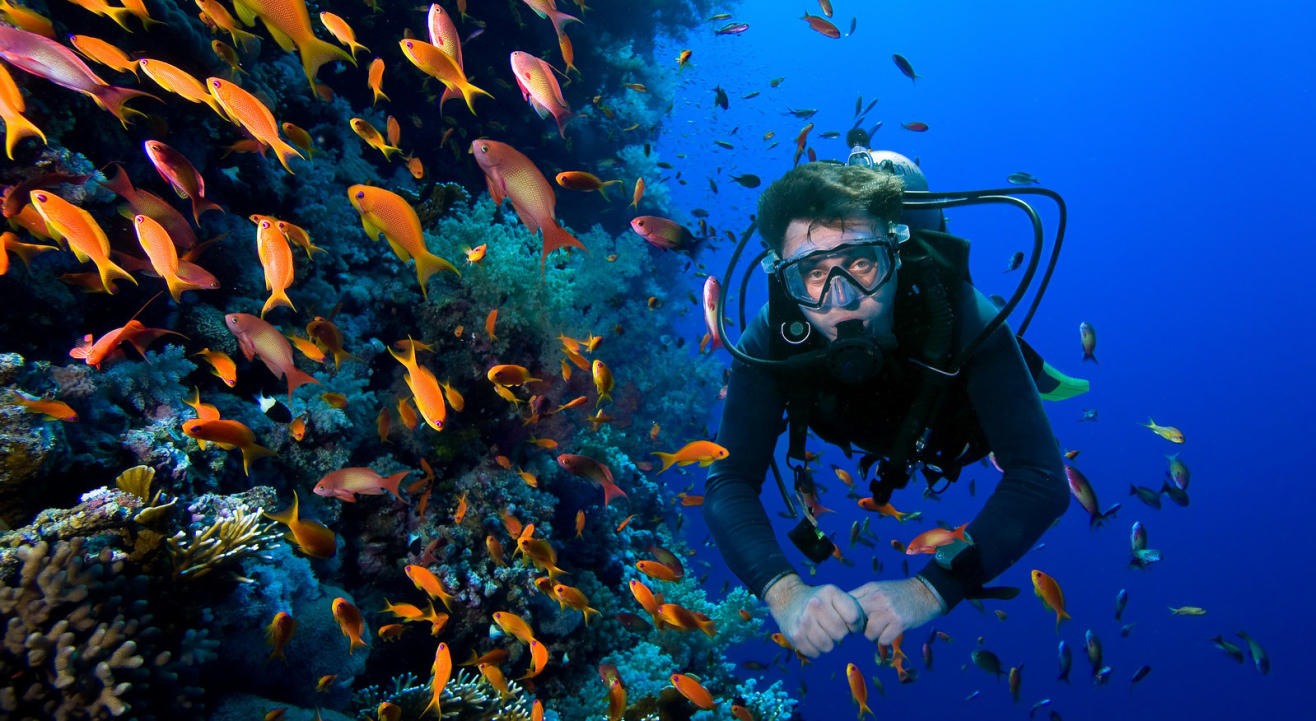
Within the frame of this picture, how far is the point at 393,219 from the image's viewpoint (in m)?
2.68

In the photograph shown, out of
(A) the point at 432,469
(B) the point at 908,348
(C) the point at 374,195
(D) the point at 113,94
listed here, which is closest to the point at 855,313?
(B) the point at 908,348

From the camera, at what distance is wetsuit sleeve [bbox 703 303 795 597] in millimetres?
2162

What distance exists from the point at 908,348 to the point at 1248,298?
98.2 m

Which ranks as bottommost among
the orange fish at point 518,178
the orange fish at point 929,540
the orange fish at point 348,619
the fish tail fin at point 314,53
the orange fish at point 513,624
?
the orange fish at point 513,624

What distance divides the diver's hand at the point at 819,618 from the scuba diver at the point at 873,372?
0.08 m

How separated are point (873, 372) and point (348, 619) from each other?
125 inches

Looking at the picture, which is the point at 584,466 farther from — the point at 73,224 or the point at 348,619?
the point at 73,224

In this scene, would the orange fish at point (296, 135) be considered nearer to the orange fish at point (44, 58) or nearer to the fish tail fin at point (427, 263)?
the orange fish at point (44, 58)

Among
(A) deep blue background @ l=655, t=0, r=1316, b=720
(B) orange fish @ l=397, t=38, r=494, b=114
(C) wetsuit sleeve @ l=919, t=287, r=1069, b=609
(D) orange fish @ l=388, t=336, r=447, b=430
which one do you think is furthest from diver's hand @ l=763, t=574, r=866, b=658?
(A) deep blue background @ l=655, t=0, r=1316, b=720

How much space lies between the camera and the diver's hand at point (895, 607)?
1.76 m

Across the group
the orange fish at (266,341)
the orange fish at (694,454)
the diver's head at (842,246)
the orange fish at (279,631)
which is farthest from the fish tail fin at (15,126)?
the diver's head at (842,246)

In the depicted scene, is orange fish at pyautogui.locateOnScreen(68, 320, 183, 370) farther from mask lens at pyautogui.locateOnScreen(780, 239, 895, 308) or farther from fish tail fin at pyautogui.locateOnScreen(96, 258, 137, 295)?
mask lens at pyautogui.locateOnScreen(780, 239, 895, 308)

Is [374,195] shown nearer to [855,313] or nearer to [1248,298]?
[855,313]

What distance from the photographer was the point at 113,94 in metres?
3.23
